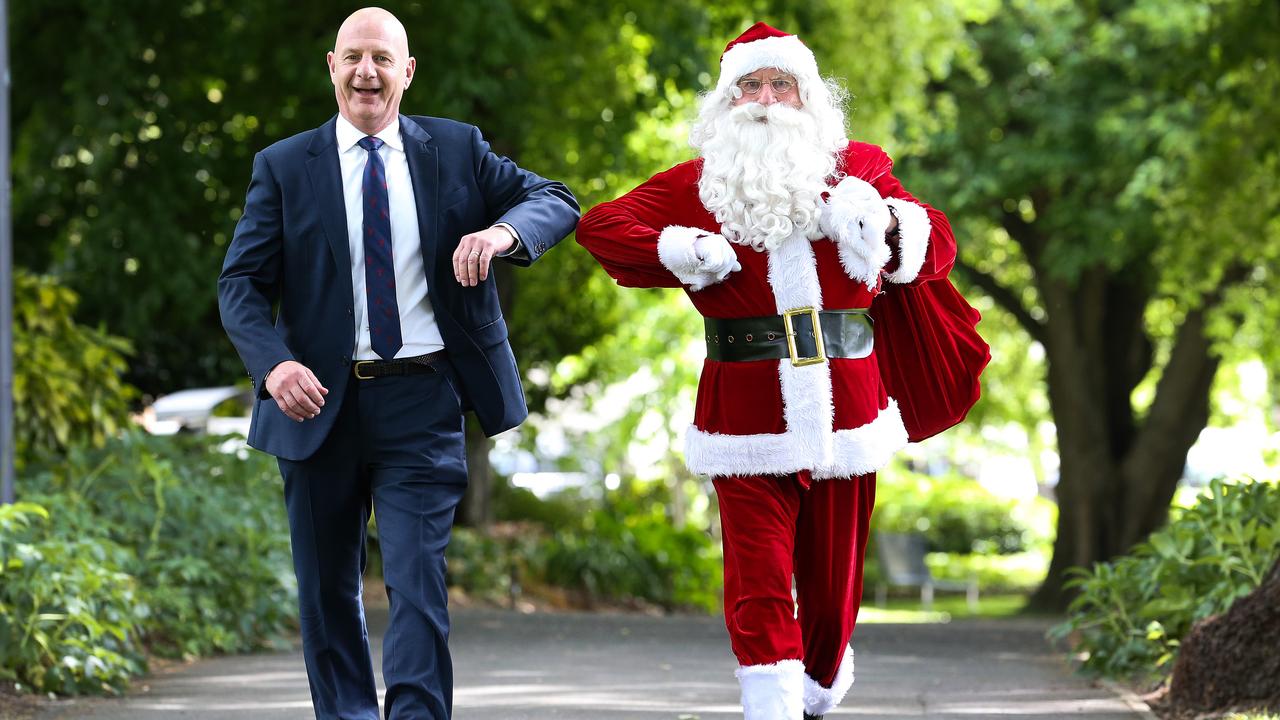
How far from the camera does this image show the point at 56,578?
6527 mm

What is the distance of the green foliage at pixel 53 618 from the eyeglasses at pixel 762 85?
10.5ft

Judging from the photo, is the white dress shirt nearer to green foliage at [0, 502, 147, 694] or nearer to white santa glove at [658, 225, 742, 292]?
white santa glove at [658, 225, 742, 292]

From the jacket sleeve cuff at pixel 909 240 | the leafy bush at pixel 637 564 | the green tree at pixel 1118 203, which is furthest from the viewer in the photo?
the leafy bush at pixel 637 564

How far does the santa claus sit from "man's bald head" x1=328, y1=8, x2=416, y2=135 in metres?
0.69

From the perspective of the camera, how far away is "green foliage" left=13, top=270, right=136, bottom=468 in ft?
31.7

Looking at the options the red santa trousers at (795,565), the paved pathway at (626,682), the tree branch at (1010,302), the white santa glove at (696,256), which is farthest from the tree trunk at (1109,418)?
the white santa glove at (696,256)

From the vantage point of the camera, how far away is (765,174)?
15.6 ft

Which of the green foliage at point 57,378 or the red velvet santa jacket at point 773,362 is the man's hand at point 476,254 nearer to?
the red velvet santa jacket at point 773,362

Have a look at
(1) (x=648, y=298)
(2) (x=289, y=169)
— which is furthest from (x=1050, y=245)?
(2) (x=289, y=169)

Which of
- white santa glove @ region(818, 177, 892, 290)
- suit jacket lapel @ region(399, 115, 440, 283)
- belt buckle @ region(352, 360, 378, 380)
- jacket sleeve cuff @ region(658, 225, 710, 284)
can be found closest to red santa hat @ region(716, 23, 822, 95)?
white santa glove @ region(818, 177, 892, 290)

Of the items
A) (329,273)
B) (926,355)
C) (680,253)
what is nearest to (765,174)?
(680,253)

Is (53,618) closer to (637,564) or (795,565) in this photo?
(795,565)

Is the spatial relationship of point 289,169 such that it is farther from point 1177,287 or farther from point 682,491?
point 682,491

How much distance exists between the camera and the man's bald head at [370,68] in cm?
443
